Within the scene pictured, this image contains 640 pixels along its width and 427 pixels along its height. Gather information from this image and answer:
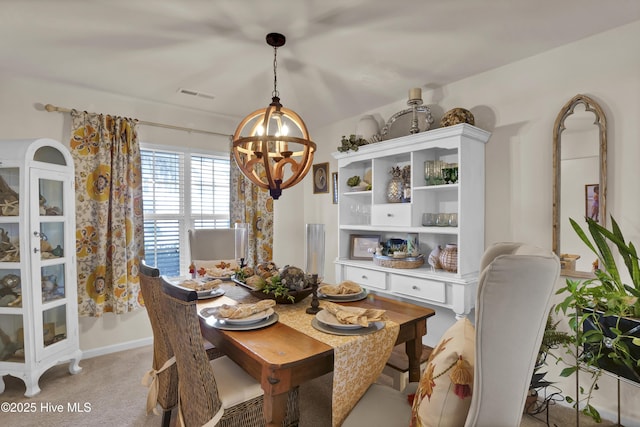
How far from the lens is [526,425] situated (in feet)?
6.79

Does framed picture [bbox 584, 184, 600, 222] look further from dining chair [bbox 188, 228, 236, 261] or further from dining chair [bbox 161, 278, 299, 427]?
dining chair [bbox 188, 228, 236, 261]

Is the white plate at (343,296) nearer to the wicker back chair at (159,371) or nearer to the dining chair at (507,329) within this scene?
the wicker back chair at (159,371)

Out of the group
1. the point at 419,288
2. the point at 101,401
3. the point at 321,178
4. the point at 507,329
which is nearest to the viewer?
the point at 507,329

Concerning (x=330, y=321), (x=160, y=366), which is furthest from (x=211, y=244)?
(x=330, y=321)

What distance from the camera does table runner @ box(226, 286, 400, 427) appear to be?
1.38 meters

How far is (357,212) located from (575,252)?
6.17 ft

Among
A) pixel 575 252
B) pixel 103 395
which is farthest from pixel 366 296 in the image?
pixel 103 395

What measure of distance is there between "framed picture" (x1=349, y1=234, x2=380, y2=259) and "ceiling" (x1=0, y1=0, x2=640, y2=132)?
1387 millimetres

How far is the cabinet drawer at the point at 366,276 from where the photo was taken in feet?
9.80

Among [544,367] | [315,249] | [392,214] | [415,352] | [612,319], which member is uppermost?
[392,214]

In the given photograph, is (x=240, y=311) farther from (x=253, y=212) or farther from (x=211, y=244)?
(x=253, y=212)

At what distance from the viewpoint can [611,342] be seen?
1596 mm

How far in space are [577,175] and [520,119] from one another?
0.55m

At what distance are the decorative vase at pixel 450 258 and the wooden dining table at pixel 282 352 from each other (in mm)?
870
